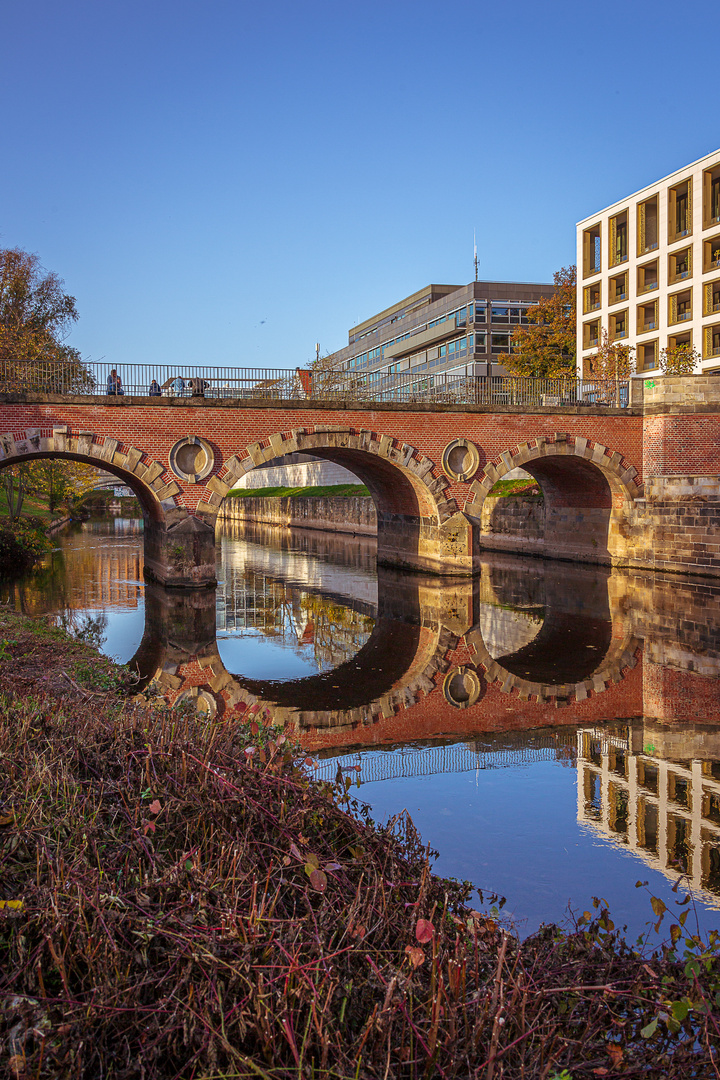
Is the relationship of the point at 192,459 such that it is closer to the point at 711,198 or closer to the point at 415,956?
the point at 415,956

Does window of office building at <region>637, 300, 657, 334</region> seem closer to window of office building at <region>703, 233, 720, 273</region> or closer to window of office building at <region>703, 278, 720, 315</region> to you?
window of office building at <region>703, 278, 720, 315</region>

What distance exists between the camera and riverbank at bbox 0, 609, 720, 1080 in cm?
267

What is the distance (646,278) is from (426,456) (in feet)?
102

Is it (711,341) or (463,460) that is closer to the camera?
(463,460)

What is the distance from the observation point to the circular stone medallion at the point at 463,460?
23641mm

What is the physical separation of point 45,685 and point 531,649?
29.9 feet

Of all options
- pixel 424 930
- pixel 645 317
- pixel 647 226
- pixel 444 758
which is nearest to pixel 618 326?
pixel 645 317

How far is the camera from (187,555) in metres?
20.8

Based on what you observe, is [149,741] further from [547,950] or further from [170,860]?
[547,950]

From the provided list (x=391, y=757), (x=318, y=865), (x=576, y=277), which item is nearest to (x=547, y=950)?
(x=318, y=865)

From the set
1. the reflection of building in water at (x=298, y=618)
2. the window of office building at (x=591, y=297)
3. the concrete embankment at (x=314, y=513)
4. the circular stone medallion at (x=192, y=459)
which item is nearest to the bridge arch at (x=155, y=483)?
the circular stone medallion at (x=192, y=459)

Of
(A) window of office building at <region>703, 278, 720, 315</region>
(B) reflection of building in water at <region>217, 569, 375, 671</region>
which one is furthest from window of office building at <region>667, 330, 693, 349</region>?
(B) reflection of building in water at <region>217, 569, 375, 671</region>

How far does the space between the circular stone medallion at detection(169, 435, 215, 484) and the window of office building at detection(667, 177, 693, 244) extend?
3419 cm

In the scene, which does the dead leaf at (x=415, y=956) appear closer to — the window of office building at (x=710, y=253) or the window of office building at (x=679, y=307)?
the window of office building at (x=710, y=253)
